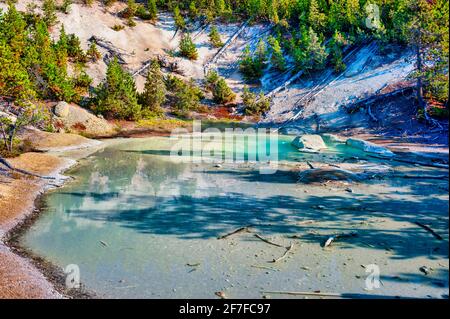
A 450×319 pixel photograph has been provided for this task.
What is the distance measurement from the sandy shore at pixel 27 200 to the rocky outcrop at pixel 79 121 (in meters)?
4.80

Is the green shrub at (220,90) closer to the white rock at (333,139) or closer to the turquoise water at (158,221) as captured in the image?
the white rock at (333,139)

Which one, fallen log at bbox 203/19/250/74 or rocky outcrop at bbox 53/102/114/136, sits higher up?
fallen log at bbox 203/19/250/74

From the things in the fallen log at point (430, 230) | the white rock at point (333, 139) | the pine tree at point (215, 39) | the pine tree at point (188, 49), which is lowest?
the fallen log at point (430, 230)

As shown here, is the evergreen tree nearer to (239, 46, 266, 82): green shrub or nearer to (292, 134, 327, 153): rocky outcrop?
(239, 46, 266, 82): green shrub

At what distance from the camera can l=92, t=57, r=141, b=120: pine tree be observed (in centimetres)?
3375

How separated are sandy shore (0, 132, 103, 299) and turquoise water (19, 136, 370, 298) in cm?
65

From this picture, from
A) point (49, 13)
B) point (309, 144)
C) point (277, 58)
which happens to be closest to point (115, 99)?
point (309, 144)

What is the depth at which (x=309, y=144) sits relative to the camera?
81.4ft

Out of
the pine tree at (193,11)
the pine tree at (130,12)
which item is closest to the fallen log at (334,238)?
the pine tree at (130,12)

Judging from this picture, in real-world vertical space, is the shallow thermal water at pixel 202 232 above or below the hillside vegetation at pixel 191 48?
below

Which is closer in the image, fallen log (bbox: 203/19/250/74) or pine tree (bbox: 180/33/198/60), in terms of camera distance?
pine tree (bbox: 180/33/198/60)

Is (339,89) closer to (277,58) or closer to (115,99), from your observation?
(277,58)

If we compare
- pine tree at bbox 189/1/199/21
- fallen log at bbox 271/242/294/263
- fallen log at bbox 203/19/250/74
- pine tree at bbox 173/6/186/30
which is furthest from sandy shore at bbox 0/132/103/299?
pine tree at bbox 189/1/199/21

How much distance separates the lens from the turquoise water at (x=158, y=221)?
8.93m
